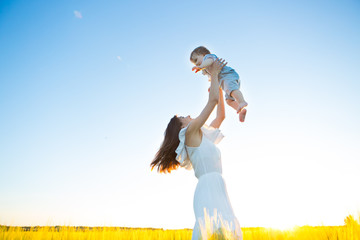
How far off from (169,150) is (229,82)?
7.47ft

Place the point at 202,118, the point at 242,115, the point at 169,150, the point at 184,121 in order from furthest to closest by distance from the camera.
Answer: the point at 242,115 → the point at 184,121 → the point at 169,150 → the point at 202,118

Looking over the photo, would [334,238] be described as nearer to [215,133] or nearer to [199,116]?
[199,116]

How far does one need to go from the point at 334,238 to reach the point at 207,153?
1.69 m

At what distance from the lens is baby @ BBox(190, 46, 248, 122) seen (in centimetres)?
441

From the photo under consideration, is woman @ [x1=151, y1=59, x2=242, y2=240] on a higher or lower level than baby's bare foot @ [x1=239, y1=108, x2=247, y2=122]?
lower

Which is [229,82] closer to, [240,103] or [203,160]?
[240,103]

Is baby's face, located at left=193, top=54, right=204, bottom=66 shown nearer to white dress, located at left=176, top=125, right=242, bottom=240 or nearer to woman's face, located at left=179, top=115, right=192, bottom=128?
woman's face, located at left=179, top=115, right=192, bottom=128

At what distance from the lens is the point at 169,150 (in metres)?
3.55

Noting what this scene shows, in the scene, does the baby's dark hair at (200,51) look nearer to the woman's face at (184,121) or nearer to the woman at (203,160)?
the woman at (203,160)

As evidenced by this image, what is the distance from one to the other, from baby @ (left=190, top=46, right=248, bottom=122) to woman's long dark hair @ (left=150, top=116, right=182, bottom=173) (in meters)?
1.34

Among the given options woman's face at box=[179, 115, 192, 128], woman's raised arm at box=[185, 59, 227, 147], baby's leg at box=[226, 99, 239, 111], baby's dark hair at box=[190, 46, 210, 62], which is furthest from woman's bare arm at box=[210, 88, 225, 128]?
baby's dark hair at box=[190, 46, 210, 62]

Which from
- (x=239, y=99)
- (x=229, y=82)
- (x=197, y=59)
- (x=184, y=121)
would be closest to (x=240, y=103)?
(x=239, y=99)

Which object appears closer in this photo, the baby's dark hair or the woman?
the woman

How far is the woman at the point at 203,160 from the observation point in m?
2.72
